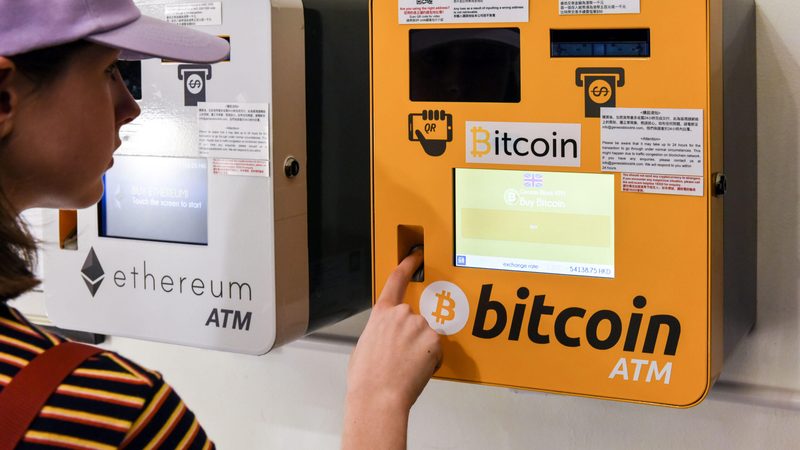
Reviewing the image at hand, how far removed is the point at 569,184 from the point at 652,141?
12cm

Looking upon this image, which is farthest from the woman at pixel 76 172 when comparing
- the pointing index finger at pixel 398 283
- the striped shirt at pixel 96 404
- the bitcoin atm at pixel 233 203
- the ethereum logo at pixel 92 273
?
the ethereum logo at pixel 92 273

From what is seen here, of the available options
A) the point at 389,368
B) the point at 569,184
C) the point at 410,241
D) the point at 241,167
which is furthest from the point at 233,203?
the point at 569,184

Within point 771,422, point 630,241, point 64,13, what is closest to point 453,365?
point 630,241

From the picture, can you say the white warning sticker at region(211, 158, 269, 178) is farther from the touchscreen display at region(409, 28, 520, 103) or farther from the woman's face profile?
the woman's face profile

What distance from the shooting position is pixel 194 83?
1.42 meters

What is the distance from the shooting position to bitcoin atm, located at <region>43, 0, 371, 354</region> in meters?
1.38

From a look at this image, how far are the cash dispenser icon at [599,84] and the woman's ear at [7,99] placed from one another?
25.6 inches

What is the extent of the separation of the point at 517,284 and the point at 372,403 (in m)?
0.26

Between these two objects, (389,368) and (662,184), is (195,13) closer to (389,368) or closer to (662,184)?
(389,368)

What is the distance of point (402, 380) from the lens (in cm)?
115

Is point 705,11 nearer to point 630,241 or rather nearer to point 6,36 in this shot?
point 630,241

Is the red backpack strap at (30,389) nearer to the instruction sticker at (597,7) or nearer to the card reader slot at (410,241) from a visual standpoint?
the card reader slot at (410,241)

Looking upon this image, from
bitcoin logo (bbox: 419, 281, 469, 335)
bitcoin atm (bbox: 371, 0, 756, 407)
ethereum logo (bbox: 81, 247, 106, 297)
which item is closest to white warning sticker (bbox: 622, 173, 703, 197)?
bitcoin atm (bbox: 371, 0, 756, 407)

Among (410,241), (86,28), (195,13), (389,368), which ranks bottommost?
(389,368)
